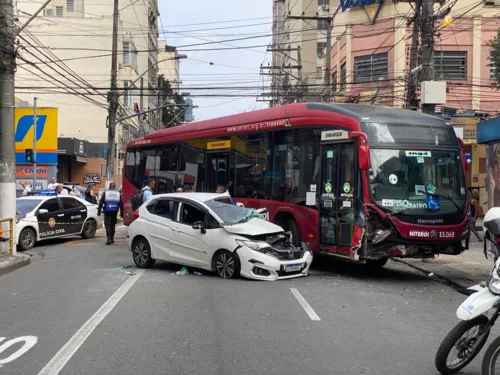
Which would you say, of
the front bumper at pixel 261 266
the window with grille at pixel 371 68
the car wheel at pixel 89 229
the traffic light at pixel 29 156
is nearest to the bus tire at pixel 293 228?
the front bumper at pixel 261 266

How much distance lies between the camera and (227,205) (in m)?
11.4

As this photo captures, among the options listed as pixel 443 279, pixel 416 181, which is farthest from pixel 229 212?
pixel 443 279

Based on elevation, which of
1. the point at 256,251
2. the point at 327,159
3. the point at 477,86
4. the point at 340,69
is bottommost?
the point at 256,251

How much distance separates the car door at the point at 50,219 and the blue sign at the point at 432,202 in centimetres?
1154

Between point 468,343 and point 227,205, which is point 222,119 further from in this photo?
point 468,343

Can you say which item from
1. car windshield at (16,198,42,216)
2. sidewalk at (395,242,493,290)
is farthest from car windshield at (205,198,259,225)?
car windshield at (16,198,42,216)

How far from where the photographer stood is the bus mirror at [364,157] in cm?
997

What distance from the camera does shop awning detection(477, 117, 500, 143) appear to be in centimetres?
1432

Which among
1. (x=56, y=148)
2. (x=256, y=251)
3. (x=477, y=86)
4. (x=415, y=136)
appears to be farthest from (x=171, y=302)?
(x=56, y=148)

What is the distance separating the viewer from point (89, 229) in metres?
19.5

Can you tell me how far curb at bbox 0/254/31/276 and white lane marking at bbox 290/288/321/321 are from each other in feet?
21.2

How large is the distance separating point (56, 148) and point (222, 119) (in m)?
25.0

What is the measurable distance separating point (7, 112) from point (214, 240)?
6.92m

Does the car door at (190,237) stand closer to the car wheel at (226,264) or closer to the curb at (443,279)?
the car wheel at (226,264)
